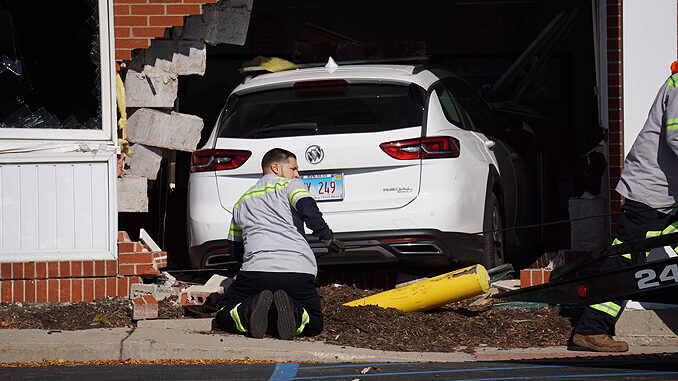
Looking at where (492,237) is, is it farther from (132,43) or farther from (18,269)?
(18,269)

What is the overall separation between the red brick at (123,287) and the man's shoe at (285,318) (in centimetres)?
182

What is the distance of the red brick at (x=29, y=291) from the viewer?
873 cm

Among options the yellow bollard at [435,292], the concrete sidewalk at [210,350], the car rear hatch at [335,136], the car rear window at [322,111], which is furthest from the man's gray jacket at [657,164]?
the car rear window at [322,111]

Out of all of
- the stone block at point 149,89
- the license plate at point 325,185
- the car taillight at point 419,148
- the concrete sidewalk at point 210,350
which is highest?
the stone block at point 149,89

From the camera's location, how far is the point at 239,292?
777 cm

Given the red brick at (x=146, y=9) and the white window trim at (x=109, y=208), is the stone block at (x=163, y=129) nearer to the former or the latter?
the white window trim at (x=109, y=208)

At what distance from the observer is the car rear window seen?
8.41m

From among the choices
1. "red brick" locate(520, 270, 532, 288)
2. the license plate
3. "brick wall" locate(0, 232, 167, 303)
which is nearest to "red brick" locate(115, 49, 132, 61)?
"brick wall" locate(0, 232, 167, 303)

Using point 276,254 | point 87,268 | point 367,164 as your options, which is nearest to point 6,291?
point 87,268

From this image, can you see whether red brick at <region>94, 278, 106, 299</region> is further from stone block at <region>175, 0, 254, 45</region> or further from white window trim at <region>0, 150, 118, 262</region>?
stone block at <region>175, 0, 254, 45</region>

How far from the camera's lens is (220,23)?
943 centimetres

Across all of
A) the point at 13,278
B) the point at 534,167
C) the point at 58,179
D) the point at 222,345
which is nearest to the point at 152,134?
the point at 58,179

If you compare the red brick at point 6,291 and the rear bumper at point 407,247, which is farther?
the red brick at point 6,291

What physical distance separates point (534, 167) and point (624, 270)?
18.9 feet
